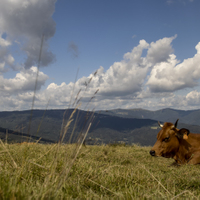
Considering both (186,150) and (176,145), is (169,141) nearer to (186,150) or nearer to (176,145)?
(176,145)

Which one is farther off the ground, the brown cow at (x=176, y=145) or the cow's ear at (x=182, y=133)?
the cow's ear at (x=182, y=133)

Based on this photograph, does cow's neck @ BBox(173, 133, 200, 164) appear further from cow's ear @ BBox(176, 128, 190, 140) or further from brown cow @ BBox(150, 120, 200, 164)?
cow's ear @ BBox(176, 128, 190, 140)

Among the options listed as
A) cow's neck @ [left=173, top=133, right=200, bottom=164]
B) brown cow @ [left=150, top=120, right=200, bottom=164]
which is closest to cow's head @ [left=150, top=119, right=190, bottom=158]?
brown cow @ [left=150, top=120, right=200, bottom=164]

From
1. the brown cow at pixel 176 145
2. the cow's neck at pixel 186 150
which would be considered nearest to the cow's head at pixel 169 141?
the brown cow at pixel 176 145

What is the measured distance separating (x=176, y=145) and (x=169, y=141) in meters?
0.36

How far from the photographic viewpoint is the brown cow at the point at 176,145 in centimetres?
732

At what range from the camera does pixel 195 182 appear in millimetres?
3754

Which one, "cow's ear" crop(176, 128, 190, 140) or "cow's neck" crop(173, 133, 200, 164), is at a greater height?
"cow's ear" crop(176, 128, 190, 140)

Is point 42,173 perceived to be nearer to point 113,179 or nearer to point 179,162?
point 113,179

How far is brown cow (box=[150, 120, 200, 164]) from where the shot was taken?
7.32 metres

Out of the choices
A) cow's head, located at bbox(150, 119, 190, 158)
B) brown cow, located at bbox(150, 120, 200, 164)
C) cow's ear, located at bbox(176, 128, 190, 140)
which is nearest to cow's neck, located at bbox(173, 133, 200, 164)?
brown cow, located at bbox(150, 120, 200, 164)

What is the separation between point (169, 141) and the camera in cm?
740

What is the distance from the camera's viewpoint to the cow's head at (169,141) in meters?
7.32

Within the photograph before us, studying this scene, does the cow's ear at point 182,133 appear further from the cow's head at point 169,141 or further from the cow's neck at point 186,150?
the cow's neck at point 186,150
